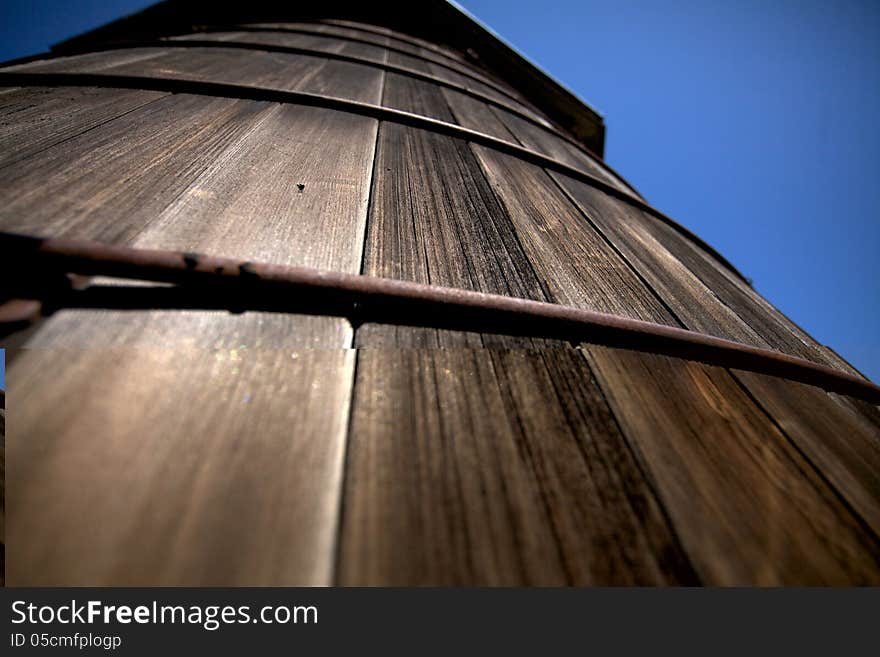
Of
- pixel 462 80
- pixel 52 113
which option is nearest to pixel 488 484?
pixel 52 113

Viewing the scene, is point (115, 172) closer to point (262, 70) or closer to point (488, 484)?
point (488, 484)

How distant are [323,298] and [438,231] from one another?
1.22ft

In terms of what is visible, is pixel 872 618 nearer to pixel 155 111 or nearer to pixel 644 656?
pixel 644 656

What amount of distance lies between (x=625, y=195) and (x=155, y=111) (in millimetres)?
1776

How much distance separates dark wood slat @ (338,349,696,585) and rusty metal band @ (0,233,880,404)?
0.27ft

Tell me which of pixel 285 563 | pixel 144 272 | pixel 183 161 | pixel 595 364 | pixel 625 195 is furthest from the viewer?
pixel 625 195

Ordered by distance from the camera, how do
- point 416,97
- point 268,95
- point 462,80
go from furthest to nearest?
point 462,80
point 416,97
point 268,95

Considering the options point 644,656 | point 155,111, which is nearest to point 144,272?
point 644,656

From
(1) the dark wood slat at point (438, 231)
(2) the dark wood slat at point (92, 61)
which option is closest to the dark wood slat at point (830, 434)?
(1) the dark wood slat at point (438, 231)

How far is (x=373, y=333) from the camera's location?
569mm

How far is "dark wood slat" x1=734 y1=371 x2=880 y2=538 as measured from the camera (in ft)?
1.96

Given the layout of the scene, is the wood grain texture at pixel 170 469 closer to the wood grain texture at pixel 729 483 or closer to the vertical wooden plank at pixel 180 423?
the vertical wooden plank at pixel 180 423

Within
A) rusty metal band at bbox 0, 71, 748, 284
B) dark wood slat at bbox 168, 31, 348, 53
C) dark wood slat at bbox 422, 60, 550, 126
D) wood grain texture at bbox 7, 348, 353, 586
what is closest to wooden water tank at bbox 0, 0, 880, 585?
wood grain texture at bbox 7, 348, 353, 586

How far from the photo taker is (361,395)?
1.64 feet
